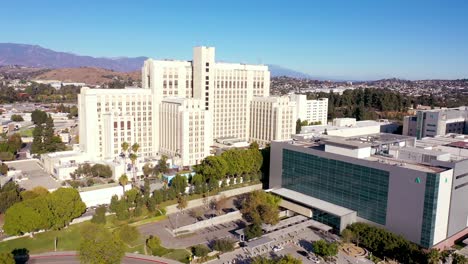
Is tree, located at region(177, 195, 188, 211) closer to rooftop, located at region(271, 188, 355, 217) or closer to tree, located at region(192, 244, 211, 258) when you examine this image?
tree, located at region(192, 244, 211, 258)

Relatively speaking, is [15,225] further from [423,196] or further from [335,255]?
[423,196]

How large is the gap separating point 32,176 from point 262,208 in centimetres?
3282

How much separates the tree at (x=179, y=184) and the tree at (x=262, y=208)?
8660 mm

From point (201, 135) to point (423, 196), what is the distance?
32441 mm

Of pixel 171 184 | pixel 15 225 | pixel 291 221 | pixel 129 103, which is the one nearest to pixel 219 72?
pixel 129 103

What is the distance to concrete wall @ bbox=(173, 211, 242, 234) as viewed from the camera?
37594 millimetres

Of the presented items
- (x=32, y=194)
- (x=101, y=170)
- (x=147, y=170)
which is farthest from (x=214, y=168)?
(x=32, y=194)

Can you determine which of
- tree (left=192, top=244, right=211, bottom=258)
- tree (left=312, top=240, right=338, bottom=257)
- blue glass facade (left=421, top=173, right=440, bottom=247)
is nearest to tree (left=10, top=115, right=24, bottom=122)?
tree (left=192, top=244, right=211, bottom=258)

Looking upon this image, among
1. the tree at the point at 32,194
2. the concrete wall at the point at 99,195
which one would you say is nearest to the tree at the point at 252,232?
the concrete wall at the point at 99,195

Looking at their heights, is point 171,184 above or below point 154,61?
below

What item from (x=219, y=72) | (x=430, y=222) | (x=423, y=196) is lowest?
(x=430, y=222)

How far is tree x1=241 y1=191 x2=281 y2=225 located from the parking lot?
2379cm

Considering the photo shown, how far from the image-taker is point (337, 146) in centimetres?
3981

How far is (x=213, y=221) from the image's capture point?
129 ft
